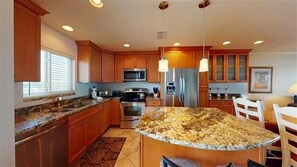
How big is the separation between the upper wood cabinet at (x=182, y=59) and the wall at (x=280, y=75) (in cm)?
235

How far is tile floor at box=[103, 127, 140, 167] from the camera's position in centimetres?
258

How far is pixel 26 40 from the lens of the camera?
1892 millimetres

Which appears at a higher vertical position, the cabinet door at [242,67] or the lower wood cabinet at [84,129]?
the cabinet door at [242,67]

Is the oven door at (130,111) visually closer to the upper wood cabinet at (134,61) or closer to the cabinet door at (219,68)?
the upper wood cabinet at (134,61)

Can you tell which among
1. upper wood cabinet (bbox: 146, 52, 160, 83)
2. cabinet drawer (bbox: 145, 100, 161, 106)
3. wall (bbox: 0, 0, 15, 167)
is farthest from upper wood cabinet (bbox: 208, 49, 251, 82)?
wall (bbox: 0, 0, 15, 167)

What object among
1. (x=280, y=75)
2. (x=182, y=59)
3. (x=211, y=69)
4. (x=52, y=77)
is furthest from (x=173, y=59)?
(x=280, y=75)

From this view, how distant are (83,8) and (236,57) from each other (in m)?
4.24

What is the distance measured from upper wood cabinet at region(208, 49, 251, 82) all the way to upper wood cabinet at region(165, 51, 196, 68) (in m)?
0.77

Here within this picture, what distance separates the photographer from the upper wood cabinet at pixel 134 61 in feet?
16.0

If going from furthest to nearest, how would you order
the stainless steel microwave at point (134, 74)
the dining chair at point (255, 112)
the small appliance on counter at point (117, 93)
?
the small appliance on counter at point (117, 93) → the stainless steel microwave at point (134, 74) → the dining chair at point (255, 112)

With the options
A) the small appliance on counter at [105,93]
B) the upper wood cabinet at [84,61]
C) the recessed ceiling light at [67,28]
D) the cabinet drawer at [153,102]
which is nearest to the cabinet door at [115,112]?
the small appliance on counter at [105,93]

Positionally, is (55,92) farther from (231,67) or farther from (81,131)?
(231,67)

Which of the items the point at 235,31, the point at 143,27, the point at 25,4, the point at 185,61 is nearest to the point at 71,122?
the point at 25,4

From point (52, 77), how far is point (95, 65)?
1244mm
